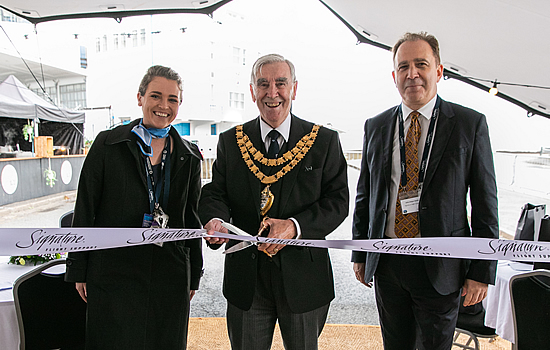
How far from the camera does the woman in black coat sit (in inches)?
62.5

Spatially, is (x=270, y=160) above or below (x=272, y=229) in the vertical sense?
above

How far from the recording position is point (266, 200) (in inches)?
57.2

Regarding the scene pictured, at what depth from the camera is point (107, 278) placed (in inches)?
62.5

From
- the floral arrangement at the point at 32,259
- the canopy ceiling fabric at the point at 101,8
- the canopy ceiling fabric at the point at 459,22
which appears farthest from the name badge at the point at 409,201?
the canopy ceiling fabric at the point at 101,8

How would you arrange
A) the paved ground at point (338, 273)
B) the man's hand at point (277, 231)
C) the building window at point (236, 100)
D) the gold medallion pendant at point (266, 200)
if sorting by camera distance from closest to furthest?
the man's hand at point (277, 231)
the gold medallion pendant at point (266, 200)
the paved ground at point (338, 273)
the building window at point (236, 100)

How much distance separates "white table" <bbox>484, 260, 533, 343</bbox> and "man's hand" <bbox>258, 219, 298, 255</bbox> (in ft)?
5.85

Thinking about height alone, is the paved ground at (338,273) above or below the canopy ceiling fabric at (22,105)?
below

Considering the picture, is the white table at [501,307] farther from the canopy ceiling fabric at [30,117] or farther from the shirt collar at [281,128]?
the canopy ceiling fabric at [30,117]

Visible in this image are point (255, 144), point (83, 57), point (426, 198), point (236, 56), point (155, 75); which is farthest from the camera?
point (236, 56)

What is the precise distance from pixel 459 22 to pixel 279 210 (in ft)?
12.6

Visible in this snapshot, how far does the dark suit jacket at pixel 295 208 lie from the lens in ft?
4.66

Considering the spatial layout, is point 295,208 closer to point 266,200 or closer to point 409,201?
point 266,200

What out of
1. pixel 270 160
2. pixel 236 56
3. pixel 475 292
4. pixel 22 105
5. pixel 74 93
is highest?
pixel 236 56

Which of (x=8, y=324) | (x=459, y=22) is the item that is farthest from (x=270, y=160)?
(x=459, y=22)
